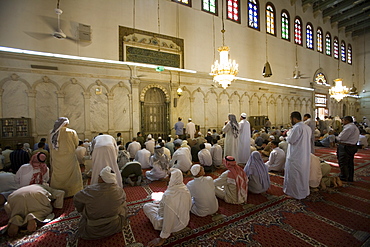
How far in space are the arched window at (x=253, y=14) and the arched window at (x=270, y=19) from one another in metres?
0.91

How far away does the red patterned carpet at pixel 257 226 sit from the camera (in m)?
2.05

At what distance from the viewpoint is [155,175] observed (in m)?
3.92

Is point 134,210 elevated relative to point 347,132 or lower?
lower

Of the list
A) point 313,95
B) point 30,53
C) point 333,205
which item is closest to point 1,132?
point 30,53

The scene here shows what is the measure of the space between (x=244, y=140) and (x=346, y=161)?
210 centimetres

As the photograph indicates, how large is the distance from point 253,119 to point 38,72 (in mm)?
10034

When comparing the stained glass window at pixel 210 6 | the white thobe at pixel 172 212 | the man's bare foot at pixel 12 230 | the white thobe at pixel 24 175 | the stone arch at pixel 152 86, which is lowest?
the man's bare foot at pixel 12 230

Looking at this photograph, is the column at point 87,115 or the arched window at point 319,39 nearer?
the column at point 87,115

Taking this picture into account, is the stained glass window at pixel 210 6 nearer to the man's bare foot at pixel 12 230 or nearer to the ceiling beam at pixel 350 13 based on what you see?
the man's bare foot at pixel 12 230

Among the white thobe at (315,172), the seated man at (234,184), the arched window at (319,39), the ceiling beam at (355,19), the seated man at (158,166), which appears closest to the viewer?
the seated man at (234,184)

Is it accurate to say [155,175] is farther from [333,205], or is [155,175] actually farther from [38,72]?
[38,72]

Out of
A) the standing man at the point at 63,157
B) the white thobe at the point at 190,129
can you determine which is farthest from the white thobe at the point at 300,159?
the white thobe at the point at 190,129

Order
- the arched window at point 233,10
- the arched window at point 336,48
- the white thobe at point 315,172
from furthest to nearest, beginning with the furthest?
the arched window at point 336,48 → the arched window at point 233,10 → the white thobe at point 315,172

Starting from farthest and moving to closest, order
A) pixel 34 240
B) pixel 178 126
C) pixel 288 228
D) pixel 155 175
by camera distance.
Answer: pixel 178 126 → pixel 155 175 → pixel 288 228 → pixel 34 240
